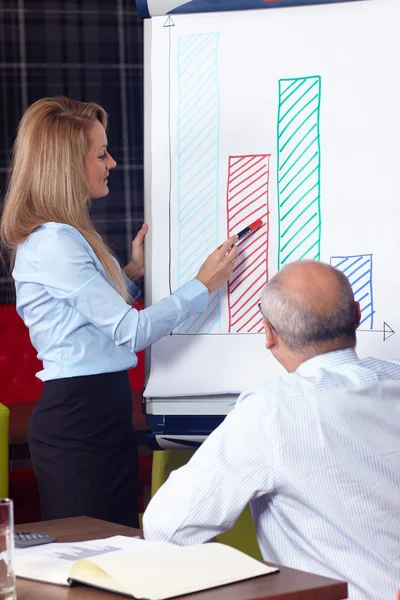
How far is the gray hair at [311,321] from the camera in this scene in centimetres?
135

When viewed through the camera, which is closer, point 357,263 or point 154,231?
point 357,263

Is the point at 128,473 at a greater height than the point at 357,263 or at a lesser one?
lesser

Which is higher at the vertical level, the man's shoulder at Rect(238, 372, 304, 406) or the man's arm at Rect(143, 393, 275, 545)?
the man's shoulder at Rect(238, 372, 304, 406)

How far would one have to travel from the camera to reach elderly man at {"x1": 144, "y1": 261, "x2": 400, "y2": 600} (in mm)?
1209

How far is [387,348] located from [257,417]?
83cm

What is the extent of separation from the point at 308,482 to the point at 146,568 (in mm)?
308

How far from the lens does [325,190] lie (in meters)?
2.02

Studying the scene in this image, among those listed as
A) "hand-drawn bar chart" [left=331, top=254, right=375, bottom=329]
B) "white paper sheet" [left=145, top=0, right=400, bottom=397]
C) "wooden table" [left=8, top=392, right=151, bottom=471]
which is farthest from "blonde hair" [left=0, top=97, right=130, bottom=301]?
"wooden table" [left=8, top=392, right=151, bottom=471]

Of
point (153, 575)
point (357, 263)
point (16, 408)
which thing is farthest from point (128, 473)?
point (16, 408)

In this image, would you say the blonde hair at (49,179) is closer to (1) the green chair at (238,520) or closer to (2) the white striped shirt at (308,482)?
(1) the green chair at (238,520)

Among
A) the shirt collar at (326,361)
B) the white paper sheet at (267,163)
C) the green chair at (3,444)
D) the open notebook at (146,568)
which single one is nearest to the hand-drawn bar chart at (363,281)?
the white paper sheet at (267,163)

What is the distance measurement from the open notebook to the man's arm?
0.06 m

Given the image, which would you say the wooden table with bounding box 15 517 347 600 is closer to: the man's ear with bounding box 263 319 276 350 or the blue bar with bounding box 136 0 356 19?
the man's ear with bounding box 263 319 276 350

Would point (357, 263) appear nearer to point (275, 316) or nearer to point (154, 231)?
point (154, 231)
